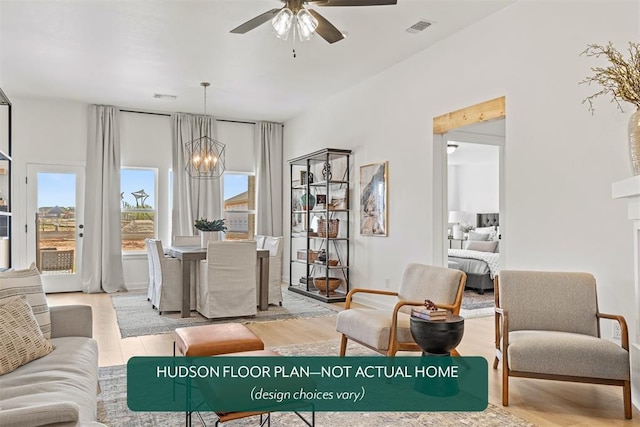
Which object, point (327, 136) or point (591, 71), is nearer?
point (591, 71)

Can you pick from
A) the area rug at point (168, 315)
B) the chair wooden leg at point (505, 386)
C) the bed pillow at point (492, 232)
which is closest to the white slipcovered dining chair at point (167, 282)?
the area rug at point (168, 315)

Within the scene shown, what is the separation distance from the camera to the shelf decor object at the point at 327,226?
6312 millimetres

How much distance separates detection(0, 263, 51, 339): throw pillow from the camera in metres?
2.41

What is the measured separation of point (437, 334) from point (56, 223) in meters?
6.45

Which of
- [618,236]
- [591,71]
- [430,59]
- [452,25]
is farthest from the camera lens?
[430,59]

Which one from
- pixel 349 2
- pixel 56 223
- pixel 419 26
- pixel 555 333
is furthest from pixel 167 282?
pixel 555 333

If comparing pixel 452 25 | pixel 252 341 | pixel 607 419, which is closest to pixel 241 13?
pixel 452 25

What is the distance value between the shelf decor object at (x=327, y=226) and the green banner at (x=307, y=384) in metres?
2.77

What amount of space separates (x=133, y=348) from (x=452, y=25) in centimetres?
413

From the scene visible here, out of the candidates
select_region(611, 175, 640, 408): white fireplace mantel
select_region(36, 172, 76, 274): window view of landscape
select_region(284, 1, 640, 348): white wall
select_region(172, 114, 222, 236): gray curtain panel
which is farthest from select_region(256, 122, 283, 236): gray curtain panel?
select_region(611, 175, 640, 408): white fireplace mantel

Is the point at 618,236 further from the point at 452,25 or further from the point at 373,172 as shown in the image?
the point at 373,172

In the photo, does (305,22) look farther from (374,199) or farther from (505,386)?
(374,199)

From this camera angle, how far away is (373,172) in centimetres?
587

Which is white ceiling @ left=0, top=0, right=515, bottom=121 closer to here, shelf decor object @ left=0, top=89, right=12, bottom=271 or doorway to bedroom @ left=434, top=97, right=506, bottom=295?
shelf decor object @ left=0, top=89, right=12, bottom=271
